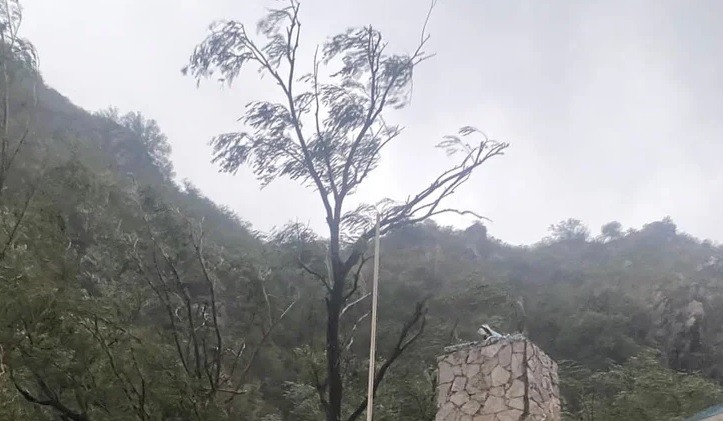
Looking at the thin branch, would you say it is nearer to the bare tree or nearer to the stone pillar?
the stone pillar

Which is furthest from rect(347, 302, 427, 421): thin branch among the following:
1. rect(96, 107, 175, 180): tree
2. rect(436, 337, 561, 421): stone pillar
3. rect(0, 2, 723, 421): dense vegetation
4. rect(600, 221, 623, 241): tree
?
rect(600, 221, 623, 241): tree

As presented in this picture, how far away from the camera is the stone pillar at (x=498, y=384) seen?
6.21m

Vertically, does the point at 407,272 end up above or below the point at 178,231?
above

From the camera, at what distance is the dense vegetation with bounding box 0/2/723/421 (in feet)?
29.2

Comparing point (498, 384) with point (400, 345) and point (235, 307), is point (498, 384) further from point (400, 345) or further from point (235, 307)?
point (235, 307)

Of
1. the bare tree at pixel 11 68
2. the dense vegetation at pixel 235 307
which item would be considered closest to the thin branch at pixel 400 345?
the dense vegetation at pixel 235 307

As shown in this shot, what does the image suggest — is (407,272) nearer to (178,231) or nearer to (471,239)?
(471,239)

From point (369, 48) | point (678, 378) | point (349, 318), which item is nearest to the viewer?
point (369, 48)

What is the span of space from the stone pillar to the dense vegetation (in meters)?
1.37

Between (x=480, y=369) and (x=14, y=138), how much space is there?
16.8 metres

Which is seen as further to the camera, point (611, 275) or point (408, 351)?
point (611, 275)

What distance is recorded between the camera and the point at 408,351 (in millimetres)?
16250

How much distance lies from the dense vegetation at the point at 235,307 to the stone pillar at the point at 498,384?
4.48ft

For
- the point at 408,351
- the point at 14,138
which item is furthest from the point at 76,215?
the point at 408,351
